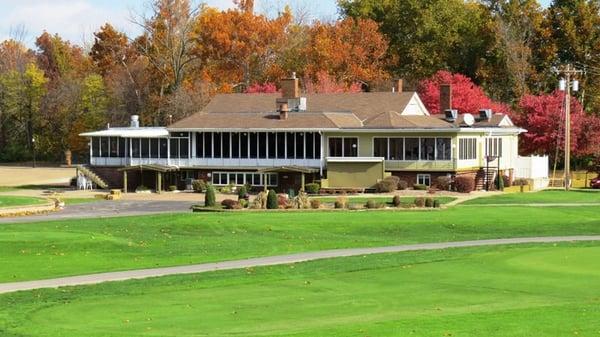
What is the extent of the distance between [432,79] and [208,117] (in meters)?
24.8

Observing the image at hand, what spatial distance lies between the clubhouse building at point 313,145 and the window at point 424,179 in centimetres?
6

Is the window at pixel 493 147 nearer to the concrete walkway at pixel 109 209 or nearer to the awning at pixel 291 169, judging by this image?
the awning at pixel 291 169

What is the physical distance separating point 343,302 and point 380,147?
4497cm

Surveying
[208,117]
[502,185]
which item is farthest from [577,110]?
[208,117]

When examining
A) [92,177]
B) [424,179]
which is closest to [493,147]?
[424,179]

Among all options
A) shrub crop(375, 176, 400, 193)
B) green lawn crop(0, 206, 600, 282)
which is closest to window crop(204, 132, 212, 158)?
shrub crop(375, 176, 400, 193)

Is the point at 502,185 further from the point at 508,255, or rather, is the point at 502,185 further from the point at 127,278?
the point at 127,278

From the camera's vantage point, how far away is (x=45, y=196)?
64.4 meters

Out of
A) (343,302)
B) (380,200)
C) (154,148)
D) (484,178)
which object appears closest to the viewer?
(343,302)

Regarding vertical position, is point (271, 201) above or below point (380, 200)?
above

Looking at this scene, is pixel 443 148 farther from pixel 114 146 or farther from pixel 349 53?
pixel 349 53

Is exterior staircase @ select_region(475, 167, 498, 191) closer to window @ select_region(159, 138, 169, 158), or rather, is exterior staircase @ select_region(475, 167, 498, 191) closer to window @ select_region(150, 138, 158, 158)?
window @ select_region(159, 138, 169, 158)

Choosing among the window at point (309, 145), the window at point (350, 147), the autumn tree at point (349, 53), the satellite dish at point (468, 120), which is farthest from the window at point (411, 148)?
the autumn tree at point (349, 53)

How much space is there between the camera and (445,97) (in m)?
75.8
